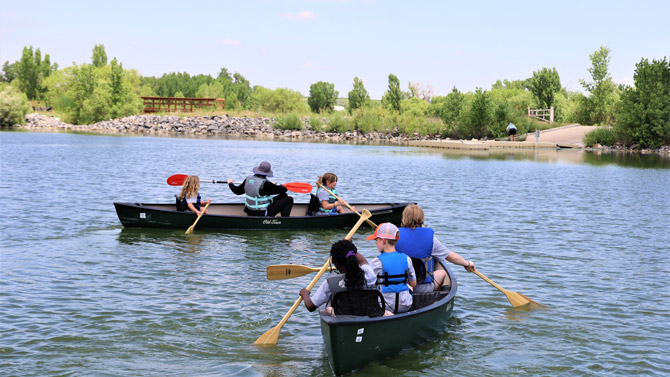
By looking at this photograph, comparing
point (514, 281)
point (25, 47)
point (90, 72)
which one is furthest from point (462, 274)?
point (25, 47)

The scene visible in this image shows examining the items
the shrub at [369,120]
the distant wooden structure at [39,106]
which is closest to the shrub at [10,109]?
the distant wooden structure at [39,106]

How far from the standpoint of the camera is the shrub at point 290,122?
280ft

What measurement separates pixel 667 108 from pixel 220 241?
51.1 m

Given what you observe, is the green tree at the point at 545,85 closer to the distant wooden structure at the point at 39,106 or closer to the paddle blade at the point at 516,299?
the paddle blade at the point at 516,299

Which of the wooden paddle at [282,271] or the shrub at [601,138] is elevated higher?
the shrub at [601,138]

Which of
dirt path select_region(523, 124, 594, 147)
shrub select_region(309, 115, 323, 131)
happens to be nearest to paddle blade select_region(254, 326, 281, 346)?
dirt path select_region(523, 124, 594, 147)

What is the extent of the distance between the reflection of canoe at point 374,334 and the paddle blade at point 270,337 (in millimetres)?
1293

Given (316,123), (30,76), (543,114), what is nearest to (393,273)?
(543,114)

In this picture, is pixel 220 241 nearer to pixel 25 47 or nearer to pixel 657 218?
pixel 657 218

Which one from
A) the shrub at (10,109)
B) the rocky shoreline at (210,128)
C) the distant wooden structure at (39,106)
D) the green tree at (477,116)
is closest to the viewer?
the green tree at (477,116)

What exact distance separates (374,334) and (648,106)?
5575 centimetres

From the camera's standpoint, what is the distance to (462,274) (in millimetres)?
12414

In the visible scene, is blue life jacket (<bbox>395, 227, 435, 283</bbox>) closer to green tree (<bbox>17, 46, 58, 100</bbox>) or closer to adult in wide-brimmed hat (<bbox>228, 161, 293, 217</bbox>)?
adult in wide-brimmed hat (<bbox>228, 161, 293, 217</bbox>)

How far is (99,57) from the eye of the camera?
129 metres
